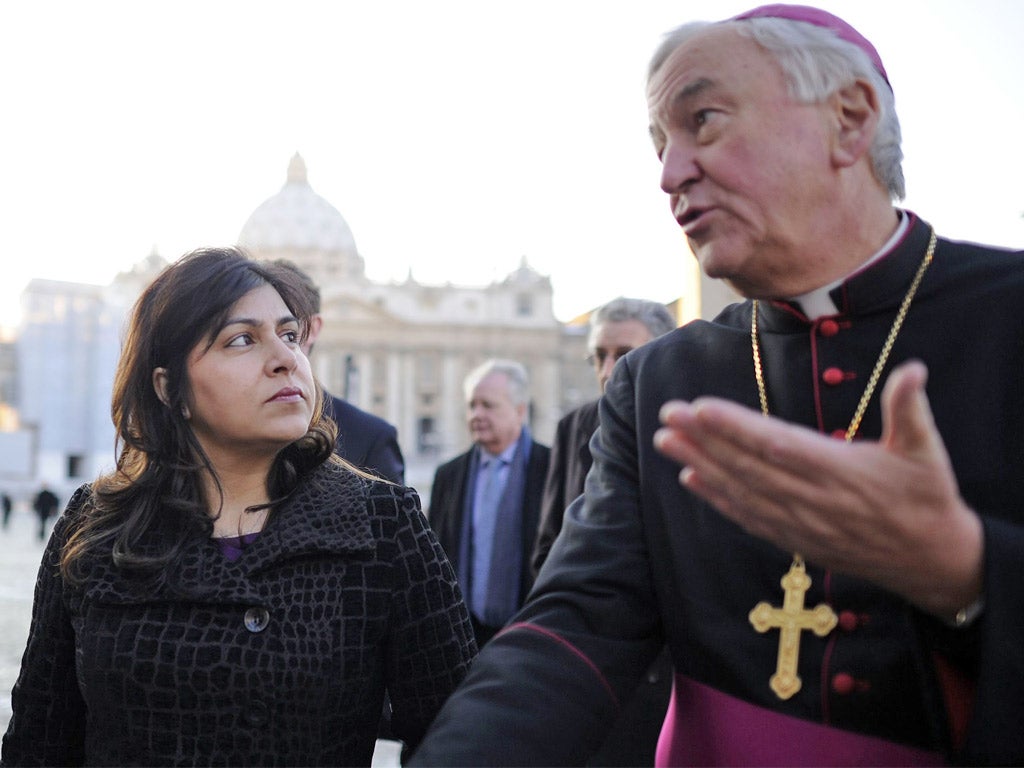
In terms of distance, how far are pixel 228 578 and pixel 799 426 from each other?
1.19 metres

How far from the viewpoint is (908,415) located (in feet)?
2.97

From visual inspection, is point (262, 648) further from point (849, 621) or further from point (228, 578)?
point (849, 621)

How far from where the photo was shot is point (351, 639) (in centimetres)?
196

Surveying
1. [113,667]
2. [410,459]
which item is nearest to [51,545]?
[113,667]

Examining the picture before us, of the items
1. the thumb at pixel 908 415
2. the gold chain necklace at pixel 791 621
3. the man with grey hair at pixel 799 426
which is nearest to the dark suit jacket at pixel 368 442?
the man with grey hair at pixel 799 426

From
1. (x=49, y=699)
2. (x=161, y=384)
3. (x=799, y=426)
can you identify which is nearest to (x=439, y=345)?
(x=161, y=384)

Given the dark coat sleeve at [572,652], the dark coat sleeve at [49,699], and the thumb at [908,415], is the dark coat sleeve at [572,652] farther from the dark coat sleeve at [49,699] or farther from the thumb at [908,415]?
the dark coat sleeve at [49,699]

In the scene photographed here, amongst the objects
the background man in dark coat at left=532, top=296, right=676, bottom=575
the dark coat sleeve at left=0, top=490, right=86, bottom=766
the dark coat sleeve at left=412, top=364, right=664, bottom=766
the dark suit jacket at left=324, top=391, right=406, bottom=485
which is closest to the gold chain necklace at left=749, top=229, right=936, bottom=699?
the dark coat sleeve at left=412, top=364, right=664, bottom=766

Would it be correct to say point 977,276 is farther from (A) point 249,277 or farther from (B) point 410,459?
(B) point 410,459

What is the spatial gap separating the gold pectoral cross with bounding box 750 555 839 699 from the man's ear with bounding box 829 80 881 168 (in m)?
0.53

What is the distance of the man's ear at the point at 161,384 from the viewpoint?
229 centimetres

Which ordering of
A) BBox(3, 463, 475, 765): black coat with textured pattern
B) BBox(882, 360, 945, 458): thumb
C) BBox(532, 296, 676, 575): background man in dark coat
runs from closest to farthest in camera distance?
BBox(882, 360, 945, 458): thumb < BBox(3, 463, 475, 765): black coat with textured pattern < BBox(532, 296, 676, 575): background man in dark coat

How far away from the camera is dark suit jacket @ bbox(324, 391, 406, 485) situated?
4.00m

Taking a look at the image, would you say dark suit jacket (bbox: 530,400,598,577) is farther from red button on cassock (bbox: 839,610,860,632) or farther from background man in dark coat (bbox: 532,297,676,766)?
red button on cassock (bbox: 839,610,860,632)
